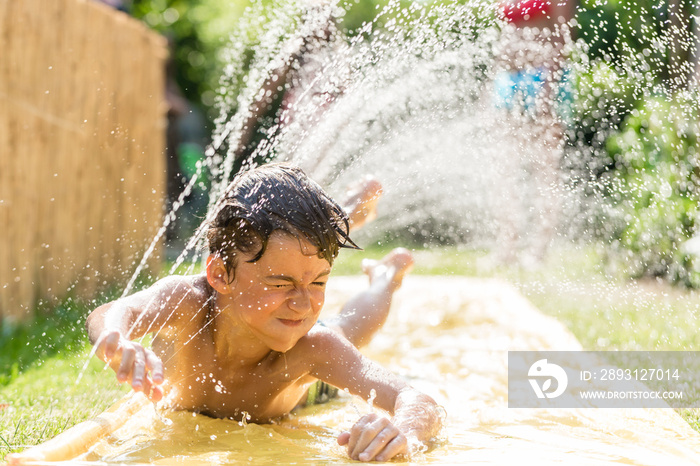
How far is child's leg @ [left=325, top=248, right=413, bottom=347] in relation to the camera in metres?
3.41

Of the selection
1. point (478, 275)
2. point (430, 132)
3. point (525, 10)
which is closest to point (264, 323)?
point (430, 132)

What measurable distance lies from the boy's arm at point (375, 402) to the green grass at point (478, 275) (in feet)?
2.86

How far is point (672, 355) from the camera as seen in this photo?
385cm

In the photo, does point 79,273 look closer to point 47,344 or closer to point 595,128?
point 47,344

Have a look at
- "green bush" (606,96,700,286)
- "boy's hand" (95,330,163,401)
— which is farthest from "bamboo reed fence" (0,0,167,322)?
"green bush" (606,96,700,286)

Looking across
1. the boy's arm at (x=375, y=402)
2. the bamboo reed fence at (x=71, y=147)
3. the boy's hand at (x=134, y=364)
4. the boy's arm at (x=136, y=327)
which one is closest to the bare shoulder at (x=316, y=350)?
the boy's arm at (x=375, y=402)

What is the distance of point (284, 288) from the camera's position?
7.91ft

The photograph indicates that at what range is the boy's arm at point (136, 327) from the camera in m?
1.93

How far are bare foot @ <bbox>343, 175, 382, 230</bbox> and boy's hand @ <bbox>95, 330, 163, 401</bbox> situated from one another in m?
1.73

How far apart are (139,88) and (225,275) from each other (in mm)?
4670

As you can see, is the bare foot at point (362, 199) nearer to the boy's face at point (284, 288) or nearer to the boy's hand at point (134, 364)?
the boy's face at point (284, 288)

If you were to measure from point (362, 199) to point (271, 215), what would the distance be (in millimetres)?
1226

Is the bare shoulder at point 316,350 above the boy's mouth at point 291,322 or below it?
below

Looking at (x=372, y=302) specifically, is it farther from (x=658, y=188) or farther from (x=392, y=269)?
(x=658, y=188)
